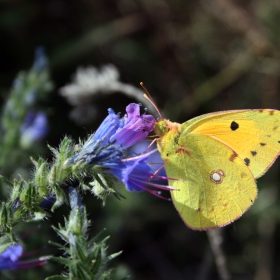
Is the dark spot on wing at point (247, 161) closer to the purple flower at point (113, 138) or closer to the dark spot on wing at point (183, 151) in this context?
the dark spot on wing at point (183, 151)

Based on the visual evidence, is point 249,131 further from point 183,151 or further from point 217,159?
point 183,151

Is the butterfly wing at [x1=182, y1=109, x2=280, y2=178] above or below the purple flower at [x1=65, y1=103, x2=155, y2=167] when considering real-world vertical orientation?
below

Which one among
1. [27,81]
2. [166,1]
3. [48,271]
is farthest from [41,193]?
[166,1]

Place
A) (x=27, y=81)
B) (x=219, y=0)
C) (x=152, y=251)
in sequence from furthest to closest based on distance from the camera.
→ 1. (x=219, y=0)
2. (x=152, y=251)
3. (x=27, y=81)

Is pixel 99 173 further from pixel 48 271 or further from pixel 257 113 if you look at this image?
pixel 48 271

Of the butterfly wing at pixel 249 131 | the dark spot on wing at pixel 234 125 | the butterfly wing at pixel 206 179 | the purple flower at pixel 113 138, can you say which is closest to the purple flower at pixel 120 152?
the purple flower at pixel 113 138

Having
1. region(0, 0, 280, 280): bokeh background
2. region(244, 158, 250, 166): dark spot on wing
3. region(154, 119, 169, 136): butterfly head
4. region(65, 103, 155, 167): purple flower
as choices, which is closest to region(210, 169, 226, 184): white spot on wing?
region(244, 158, 250, 166): dark spot on wing

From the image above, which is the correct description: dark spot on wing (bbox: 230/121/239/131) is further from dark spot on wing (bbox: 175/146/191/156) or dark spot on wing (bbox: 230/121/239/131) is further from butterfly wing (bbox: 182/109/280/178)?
dark spot on wing (bbox: 175/146/191/156)
